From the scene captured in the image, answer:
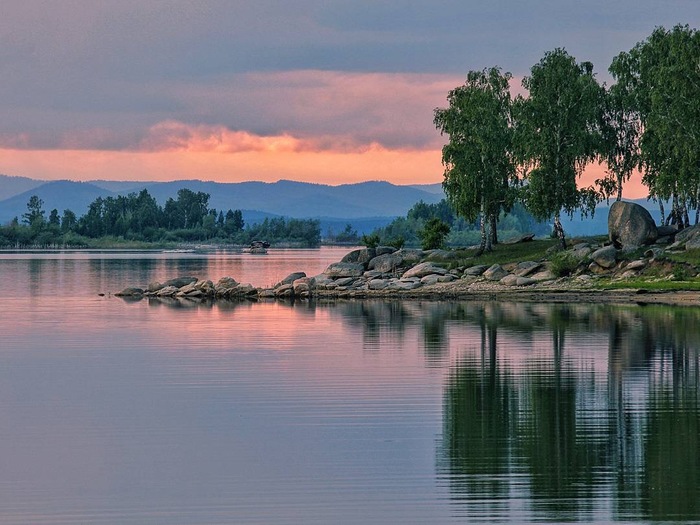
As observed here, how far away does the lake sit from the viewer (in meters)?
18.1

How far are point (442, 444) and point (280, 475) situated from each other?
12.9ft

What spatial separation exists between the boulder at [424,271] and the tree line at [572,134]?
6001mm

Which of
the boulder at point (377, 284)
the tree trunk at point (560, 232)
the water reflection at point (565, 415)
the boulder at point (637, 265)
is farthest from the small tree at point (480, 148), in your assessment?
the water reflection at point (565, 415)

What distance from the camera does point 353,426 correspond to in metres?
24.4

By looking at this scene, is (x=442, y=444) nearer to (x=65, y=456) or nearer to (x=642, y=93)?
(x=65, y=456)

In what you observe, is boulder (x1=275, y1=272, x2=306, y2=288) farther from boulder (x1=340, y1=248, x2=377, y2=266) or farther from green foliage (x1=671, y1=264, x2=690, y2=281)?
green foliage (x1=671, y1=264, x2=690, y2=281)

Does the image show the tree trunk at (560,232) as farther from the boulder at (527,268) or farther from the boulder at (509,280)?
the boulder at (509,280)

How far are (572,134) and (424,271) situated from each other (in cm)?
1449

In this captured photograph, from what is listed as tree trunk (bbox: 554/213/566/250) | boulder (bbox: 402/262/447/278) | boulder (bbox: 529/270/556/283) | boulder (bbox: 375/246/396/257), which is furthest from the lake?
boulder (bbox: 375/246/396/257)

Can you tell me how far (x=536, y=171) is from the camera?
262ft

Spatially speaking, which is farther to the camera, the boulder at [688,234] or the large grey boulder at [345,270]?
the large grey boulder at [345,270]

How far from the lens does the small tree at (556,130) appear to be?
78.6 m

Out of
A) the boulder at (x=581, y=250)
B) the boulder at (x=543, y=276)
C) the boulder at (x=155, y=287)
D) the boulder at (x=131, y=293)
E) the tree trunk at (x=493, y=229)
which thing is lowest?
the boulder at (x=131, y=293)

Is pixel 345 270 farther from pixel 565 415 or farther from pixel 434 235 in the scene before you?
pixel 565 415
